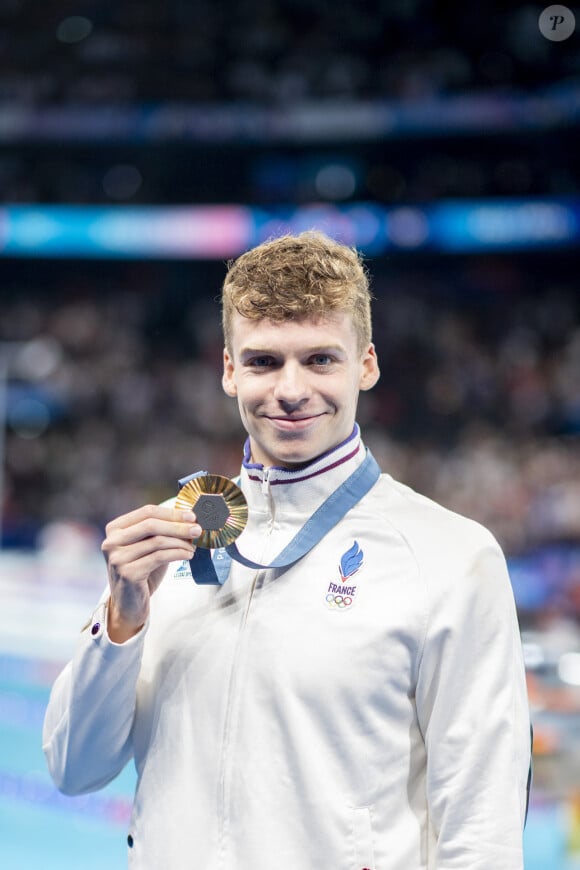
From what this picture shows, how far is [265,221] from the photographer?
591 inches

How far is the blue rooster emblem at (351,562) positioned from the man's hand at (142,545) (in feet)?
0.84

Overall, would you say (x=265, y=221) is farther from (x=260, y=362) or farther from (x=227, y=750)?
(x=227, y=750)

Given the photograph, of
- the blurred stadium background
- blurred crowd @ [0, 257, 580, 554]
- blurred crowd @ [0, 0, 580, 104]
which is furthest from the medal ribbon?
blurred crowd @ [0, 0, 580, 104]

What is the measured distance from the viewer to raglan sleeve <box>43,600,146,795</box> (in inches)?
66.2

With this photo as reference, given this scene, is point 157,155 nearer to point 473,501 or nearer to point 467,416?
point 467,416

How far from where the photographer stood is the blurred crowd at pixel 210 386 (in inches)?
495

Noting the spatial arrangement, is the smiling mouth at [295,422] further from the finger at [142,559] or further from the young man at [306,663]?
the finger at [142,559]

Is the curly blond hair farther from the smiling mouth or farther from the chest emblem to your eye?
the chest emblem

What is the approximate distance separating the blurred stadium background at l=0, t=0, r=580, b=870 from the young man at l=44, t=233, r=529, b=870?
9.25 m

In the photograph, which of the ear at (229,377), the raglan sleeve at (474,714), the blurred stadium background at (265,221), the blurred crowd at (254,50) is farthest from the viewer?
the blurred crowd at (254,50)

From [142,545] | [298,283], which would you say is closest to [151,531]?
[142,545]

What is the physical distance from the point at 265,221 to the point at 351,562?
1373 cm

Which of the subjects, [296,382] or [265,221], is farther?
[265,221]

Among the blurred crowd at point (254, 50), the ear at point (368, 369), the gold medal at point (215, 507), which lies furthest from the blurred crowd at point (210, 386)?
the gold medal at point (215, 507)
